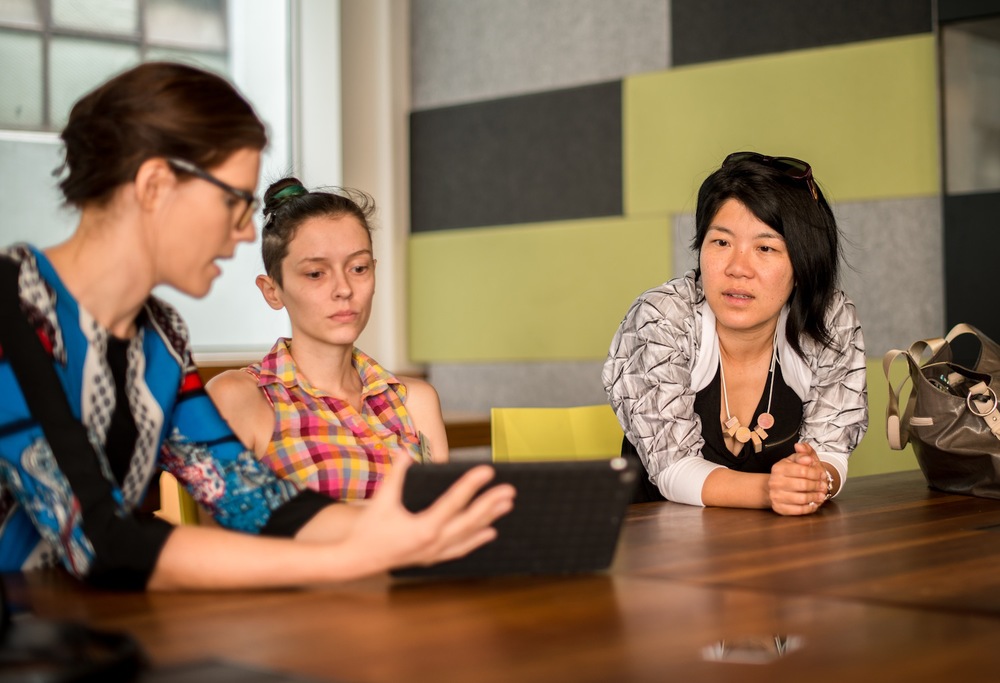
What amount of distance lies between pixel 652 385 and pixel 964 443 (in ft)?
1.87

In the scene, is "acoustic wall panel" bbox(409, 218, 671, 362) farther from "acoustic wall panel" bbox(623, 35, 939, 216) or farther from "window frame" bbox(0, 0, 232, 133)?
"window frame" bbox(0, 0, 232, 133)

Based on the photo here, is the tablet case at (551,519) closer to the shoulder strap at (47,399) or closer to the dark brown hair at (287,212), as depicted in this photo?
the shoulder strap at (47,399)

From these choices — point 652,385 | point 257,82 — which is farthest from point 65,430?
point 257,82

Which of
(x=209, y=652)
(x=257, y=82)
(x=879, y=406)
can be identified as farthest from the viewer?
(x=257, y=82)

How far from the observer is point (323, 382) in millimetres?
1989

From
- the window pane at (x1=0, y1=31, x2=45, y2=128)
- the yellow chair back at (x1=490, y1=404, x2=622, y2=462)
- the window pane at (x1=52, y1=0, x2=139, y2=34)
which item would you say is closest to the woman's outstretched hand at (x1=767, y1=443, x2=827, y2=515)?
the yellow chair back at (x1=490, y1=404, x2=622, y2=462)

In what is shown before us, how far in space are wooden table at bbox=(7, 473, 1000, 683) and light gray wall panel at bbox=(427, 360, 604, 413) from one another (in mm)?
2953

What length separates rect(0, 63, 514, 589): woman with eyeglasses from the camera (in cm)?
112

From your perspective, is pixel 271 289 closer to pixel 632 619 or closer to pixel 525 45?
pixel 632 619

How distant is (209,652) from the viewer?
88cm

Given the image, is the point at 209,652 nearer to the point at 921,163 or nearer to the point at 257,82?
the point at 921,163

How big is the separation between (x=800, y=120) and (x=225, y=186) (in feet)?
9.34

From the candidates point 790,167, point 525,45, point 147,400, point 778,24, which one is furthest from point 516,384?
point 147,400

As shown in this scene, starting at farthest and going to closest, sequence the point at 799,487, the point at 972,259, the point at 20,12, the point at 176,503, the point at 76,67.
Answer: the point at 76,67, the point at 20,12, the point at 972,259, the point at 176,503, the point at 799,487
